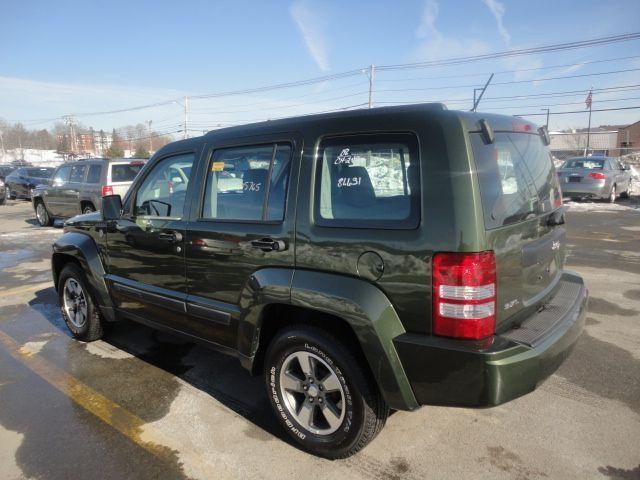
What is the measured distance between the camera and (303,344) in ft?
8.66

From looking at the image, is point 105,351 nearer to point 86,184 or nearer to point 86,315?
point 86,315

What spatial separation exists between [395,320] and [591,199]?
1777cm

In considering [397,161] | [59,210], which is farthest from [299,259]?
[59,210]

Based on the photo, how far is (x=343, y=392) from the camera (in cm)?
252

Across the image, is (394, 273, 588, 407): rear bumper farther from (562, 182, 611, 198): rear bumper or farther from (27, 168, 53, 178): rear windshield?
(27, 168, 53, 178): rear windshield

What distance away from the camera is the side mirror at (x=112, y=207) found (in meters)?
3.90

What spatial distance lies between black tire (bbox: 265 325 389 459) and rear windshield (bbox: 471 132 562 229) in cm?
102

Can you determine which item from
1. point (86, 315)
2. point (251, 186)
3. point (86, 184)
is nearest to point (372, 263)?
point (251, 186)

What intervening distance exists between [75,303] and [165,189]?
6.18ft

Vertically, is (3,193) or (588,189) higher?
(588,189)

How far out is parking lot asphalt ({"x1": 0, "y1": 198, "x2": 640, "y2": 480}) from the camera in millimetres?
2605

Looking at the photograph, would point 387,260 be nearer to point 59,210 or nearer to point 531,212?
point 531,212

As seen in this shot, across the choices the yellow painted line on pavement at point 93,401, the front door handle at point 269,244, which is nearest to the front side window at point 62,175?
the yellow painted line on pavement at point 93,401

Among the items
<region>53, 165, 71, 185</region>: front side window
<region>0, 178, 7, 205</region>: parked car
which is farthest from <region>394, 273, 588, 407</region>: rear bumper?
<region>0, 178, 7, 205</region>: parked car
